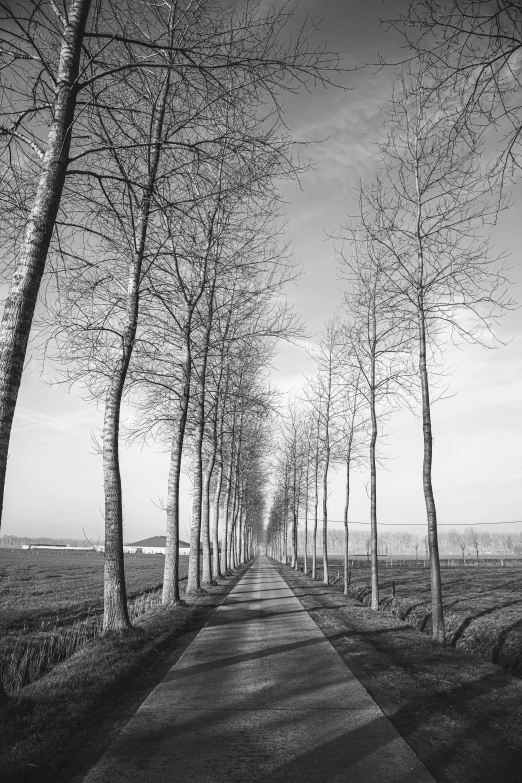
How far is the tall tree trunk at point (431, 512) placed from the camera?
1002 centimetres

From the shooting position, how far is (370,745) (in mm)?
4438

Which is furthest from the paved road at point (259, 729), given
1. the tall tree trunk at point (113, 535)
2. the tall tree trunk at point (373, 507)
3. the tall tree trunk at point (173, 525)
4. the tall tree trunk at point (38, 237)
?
the tall tree trunk at point (373, 507)

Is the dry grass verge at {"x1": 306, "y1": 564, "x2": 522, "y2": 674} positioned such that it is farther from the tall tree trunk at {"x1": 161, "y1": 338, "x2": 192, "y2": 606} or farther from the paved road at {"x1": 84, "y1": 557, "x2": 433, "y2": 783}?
the tall tree trunk at {"x1": 161, "y1": 338, "x2": 192, "y2": 606}

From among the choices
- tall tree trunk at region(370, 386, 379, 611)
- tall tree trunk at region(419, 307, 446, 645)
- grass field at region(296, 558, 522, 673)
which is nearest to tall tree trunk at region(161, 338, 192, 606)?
tall tree trunk at region(370, 386, 379, 611)

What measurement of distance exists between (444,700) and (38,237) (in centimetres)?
744

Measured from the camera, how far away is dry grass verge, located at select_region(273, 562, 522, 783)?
4273 millimetres

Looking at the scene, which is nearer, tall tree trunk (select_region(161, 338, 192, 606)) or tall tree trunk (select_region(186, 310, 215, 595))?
tall tree trunk (select_region(161, 338, 192, 606))

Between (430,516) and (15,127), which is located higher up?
(15,127)

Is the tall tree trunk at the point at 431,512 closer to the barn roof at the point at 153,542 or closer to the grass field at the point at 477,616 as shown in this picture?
the grass field at the point at 477,616

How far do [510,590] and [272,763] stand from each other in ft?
70.9

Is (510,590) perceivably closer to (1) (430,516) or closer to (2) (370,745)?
(1) (430,516)

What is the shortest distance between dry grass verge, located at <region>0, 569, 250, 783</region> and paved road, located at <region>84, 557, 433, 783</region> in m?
0.23

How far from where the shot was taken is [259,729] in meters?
4.81

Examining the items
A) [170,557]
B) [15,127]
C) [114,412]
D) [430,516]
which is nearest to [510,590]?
[430,516]
